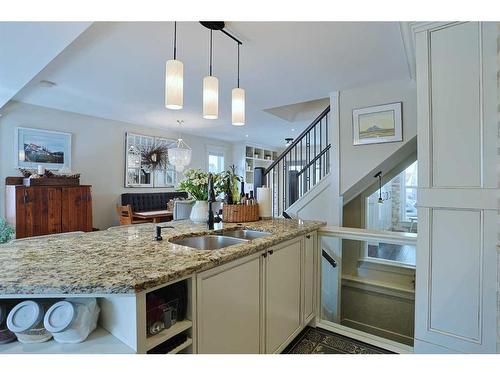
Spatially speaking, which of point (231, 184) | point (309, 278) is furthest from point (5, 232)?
point (309, 278)

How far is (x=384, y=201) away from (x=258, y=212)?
2552mm

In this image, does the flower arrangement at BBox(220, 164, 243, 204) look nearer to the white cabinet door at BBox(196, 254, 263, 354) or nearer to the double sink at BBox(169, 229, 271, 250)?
the double sink at BBox(169, 229, 271, 250)

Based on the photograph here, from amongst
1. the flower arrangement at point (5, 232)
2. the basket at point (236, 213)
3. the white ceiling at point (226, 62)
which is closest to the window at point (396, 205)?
the white ceiling at point (226, 62)

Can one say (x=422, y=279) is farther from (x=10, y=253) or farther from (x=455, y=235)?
(x=10, y=253)

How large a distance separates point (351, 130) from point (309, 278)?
2064 mm

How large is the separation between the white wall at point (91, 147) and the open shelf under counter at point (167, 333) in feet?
15.7

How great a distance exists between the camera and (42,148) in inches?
180

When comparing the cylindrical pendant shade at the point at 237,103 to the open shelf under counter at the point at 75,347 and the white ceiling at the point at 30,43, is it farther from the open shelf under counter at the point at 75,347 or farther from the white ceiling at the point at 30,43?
the open shelf under counter at the point at 75,347

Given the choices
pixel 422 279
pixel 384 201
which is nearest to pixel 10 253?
pixel 422 279

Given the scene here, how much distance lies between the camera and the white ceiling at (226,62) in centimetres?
215

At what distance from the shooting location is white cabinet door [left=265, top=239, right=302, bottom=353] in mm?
1652

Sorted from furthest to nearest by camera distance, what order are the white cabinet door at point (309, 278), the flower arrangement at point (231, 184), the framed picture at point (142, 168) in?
1. the framed picture at point (142, 168)
2. the flower arrangement at point (231, 184)
3. the white cabinet door at point (309, 278)

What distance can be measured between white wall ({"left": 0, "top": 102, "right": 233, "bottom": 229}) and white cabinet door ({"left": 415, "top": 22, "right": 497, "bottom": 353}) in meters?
5.49

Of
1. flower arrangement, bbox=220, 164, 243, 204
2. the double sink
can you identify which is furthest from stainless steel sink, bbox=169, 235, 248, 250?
flower arrangement, bbox=220, 164, 243, 204
